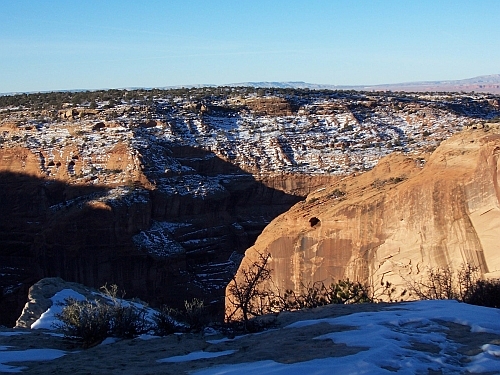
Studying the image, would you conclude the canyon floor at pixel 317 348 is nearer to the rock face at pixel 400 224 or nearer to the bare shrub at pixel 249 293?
the bare shrub at pixel 249 293

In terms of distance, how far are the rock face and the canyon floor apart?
14.4ft

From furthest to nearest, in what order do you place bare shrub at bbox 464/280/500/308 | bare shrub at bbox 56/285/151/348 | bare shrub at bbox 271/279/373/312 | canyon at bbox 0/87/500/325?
1. canyon at bbox 0/87/500/325
2. bare shrub at bbox 271/279/373/312
3. bare shrub at bbox 464/280/500/308
4. bare shrub at bbox 56/285/151/348

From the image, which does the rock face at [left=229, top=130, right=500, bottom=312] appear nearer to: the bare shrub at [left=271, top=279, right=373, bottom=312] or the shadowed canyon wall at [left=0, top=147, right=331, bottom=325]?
the bare shrub at [left=271, top=279, right=373, bottom=312]

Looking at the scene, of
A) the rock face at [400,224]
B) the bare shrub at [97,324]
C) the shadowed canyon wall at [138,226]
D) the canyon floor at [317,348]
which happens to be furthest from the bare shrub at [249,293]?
the shadowed canyon wall at [138,226]

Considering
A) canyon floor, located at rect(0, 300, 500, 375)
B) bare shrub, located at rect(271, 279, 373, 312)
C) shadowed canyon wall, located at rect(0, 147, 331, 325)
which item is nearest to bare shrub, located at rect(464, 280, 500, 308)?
canyon floor, located at rect(0, 300, 500, 375)

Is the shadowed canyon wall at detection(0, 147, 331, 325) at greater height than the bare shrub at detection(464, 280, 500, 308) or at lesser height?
lesser

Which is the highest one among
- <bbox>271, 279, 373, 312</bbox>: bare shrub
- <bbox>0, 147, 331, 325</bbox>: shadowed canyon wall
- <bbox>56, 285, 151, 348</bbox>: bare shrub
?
<bbox>56, 285, 151, 348</bbox>: bare shrub

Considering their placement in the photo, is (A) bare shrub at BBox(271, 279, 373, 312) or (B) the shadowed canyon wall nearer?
(A) bare shrub at BBox(271, 279, 373, 312)

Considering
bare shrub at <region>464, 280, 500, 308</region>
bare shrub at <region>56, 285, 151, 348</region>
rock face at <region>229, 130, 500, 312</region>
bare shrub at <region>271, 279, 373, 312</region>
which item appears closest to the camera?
bare shrub at <region>56, 285, 151, 348</region>

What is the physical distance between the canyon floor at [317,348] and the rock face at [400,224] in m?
4.38

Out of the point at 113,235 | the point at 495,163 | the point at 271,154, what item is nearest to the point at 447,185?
the point at 495,163

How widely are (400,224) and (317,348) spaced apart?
8345 mm

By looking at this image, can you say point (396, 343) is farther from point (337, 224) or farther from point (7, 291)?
point (7, 291)

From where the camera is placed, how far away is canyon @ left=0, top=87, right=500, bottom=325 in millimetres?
→ 35094
